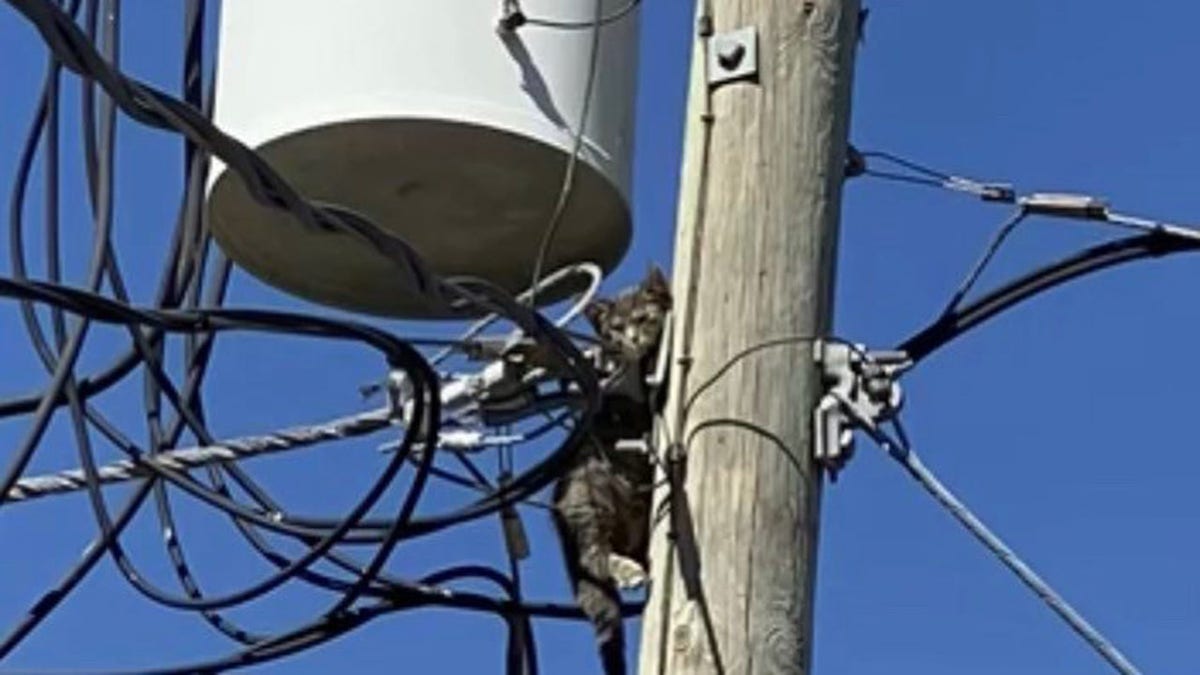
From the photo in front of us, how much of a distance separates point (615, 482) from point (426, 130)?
64cm

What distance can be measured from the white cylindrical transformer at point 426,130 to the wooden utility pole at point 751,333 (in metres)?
0.24

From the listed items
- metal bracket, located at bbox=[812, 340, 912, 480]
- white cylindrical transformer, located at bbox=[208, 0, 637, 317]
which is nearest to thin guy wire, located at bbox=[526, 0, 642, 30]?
white cylindrical transformer, located at bbox=[208, 0, 637, 317]

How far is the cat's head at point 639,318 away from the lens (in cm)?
442

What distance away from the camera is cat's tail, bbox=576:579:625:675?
4.35m

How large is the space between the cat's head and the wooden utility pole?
17cm

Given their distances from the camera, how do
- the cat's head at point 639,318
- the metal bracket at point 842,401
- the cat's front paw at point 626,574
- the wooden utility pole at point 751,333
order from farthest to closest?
1. the cat's head at point 639,318
2. the cat's front paw at point 626,574
3. the metal bracket at point 842,401
4. the wooden utility pole at point 751,333

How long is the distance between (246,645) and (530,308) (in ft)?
4.08

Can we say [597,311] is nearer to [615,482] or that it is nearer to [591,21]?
[615,482]

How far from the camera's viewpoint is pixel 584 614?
4.47 m

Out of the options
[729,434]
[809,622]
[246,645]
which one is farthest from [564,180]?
[246,645]

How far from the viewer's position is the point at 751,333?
4152 mm

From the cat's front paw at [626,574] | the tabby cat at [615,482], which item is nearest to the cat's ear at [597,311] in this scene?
the tabby cat at [615,482]

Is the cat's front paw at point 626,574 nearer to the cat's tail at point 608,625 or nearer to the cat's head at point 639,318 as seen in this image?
the cat's tail at point 608,625

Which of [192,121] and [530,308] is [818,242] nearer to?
[530,308]
